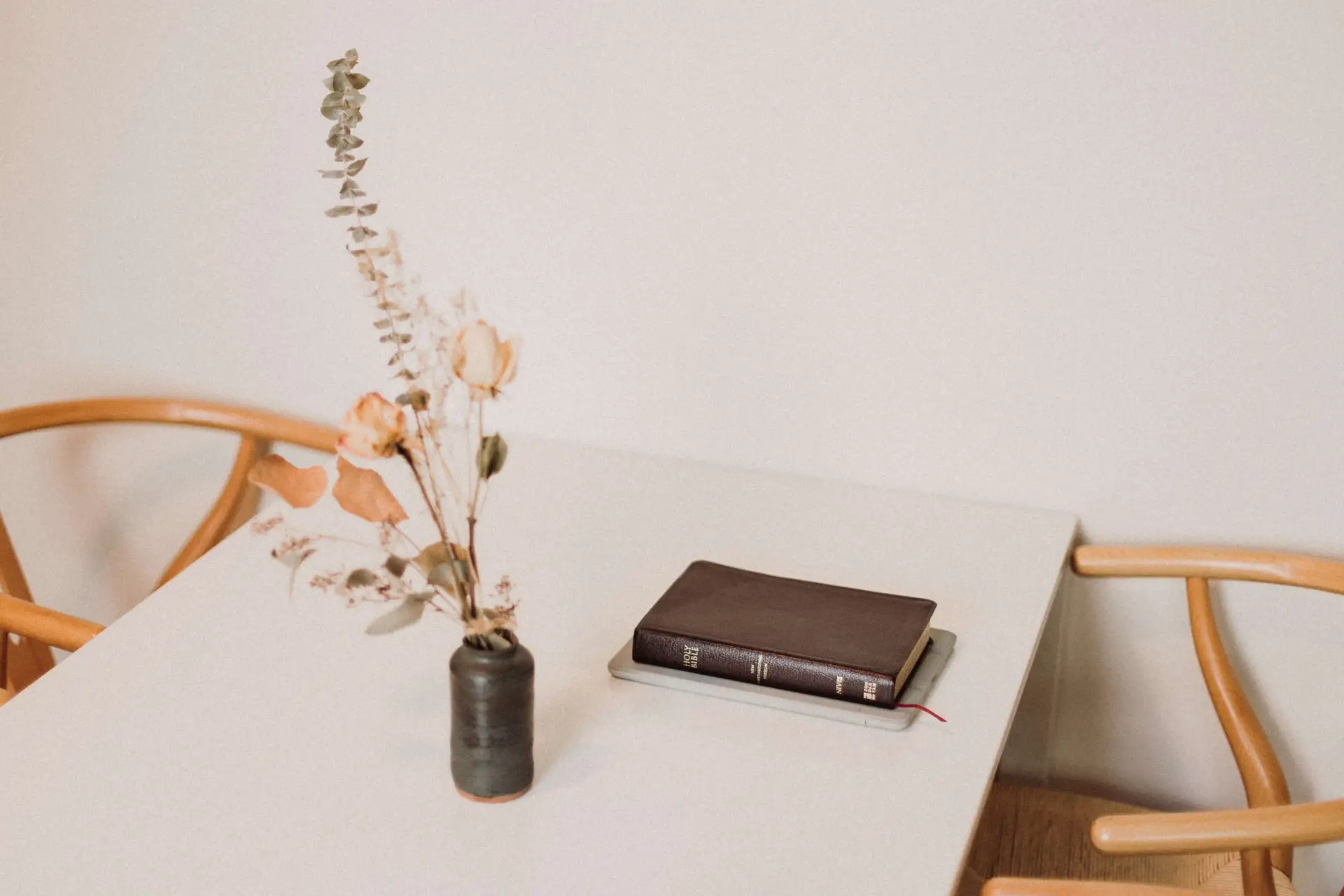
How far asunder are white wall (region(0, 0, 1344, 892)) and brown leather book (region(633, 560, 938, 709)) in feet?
1.34

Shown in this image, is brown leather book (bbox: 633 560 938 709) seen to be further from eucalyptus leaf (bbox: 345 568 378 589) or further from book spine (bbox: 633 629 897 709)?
eucalyptus leaf (bbox: 345 568 378 589)

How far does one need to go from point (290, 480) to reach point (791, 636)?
19.8 inches

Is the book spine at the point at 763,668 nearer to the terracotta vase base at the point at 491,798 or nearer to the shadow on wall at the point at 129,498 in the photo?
the terracotta vase base at the point at 491,798

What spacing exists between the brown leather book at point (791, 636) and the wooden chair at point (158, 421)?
2.46ft

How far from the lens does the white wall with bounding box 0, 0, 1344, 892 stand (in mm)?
1460

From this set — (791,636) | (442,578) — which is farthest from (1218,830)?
(442,578)

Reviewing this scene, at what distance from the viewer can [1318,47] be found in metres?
1.38

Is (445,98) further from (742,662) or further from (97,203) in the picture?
(742,662)

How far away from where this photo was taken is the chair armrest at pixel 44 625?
134 cm

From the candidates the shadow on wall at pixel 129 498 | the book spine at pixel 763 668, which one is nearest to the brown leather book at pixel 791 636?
the book spine at pixel 763 668

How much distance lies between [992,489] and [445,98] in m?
0.86

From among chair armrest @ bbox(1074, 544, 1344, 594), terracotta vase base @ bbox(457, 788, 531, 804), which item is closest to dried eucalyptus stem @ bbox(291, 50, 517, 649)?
terracotta vase base @ bbox(457, 788, 531, 804)

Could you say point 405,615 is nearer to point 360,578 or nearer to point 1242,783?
point 360,578

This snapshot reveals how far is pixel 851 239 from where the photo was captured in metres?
1.59
